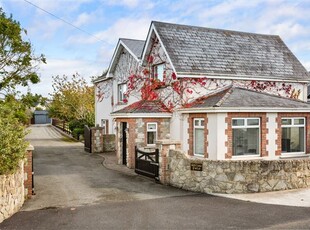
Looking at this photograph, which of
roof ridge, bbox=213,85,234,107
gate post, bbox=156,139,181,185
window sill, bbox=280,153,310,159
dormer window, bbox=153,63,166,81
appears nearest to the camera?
gate post, bbox=156,139,181,185

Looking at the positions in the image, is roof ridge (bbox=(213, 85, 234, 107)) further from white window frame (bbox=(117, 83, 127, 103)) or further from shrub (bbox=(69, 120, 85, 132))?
shrub (bbox=(69, 120, 85, 132))

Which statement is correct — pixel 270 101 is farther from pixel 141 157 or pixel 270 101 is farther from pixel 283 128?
pixel 141 157

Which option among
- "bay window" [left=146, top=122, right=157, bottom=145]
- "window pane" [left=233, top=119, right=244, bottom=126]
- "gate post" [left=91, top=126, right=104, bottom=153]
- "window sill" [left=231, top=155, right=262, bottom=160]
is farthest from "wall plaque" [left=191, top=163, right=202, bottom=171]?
"gate post" [left=91, top=126, right=104, bottom=153]

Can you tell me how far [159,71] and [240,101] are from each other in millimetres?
5973

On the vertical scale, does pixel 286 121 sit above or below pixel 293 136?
above

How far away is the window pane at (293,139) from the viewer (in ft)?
55.9

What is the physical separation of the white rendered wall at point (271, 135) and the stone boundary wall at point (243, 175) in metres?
2.73

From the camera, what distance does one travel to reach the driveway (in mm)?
9180

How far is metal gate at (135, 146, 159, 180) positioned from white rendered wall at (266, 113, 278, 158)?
17.5ft

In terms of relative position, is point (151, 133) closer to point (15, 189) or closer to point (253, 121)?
point (253, 121)

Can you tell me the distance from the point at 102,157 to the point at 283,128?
40.2ft

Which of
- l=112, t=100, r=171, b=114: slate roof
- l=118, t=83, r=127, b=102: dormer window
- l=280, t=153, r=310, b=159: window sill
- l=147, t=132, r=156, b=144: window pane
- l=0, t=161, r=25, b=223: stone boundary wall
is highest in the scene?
l=118, t=83, r=127, b=102: dormer window

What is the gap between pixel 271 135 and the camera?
53.8 feet

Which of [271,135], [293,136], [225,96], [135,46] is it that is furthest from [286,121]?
[135,46]
